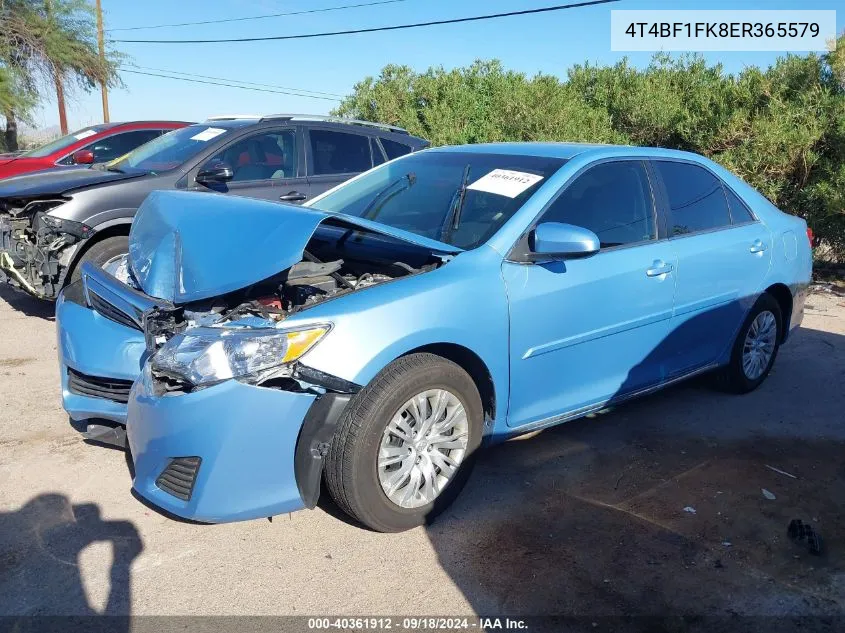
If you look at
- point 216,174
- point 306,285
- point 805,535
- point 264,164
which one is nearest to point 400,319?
point 306,285

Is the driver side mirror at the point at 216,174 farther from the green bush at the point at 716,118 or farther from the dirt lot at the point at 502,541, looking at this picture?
the green bush at the point at 716,118

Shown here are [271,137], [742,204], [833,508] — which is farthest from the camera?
[271,137]

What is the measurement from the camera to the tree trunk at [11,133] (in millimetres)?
28594

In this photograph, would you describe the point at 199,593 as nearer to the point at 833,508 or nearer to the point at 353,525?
the point at 353,525

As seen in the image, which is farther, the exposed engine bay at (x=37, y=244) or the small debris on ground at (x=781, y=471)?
the exposed engine bay at (x=37, y=244)

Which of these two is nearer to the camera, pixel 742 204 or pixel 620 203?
pixel 620 203

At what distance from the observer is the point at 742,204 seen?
200 inches

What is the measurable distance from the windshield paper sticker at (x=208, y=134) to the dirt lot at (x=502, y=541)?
3328mm

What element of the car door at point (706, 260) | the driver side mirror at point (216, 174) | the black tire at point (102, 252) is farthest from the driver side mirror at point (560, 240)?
the black tire at point (102, 252)

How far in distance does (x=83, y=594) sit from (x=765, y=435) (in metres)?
3.86

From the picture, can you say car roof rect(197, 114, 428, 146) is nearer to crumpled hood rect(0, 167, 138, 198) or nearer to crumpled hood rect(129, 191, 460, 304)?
crumpled hood rect(0, 167, 138, 198)

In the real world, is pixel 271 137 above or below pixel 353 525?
above

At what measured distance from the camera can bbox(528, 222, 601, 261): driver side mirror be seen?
11.7ft

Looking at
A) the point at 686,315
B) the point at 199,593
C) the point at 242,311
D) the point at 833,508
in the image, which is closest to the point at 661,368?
the point at 686,315
